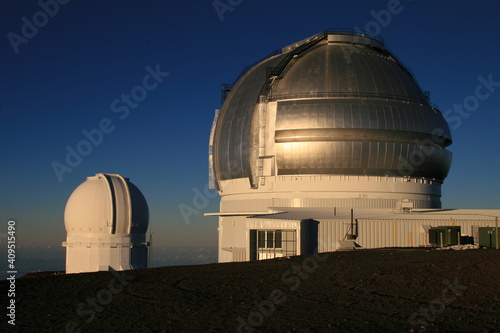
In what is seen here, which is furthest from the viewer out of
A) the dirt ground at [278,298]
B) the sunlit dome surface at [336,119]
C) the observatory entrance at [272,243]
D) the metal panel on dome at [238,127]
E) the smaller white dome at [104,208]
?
the smaller white dome at [104,208]

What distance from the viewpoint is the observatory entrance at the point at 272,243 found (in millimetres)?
28297

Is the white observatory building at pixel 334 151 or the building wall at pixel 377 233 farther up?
the white observatory building at pixel 334 151

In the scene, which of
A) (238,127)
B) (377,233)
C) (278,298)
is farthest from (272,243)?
(278,298)

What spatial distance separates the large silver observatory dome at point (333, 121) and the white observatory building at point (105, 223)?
6303 millimetres

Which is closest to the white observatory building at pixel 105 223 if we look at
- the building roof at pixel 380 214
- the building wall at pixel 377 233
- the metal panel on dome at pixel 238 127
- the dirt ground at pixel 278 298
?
the metal panel on dome at pixel 238 127

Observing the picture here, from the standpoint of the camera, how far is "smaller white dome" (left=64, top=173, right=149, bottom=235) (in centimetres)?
3734

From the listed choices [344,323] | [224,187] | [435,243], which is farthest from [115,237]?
[344,323]

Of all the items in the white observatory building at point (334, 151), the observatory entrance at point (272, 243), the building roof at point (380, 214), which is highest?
the white observatory building at point (334, 151)

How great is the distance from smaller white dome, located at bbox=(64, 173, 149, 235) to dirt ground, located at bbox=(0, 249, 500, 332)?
19154 mm

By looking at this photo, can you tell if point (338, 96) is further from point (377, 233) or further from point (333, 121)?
point (377, 233)

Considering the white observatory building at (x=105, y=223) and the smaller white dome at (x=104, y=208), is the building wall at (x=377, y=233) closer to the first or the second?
the smaller white dome at (x=104, y=208)

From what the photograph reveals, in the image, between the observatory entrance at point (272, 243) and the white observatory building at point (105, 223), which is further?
the white observatory building at point (105, 223)

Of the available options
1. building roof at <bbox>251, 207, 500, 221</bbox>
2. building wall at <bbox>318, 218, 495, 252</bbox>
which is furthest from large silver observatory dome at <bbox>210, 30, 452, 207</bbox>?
building wall at <bbox>318, 218, 495, 252</bbox>

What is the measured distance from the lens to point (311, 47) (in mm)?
36719
